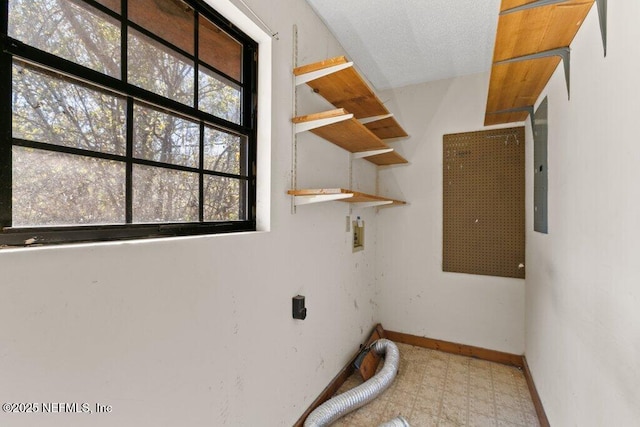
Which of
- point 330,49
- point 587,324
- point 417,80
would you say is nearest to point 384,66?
point 417,80

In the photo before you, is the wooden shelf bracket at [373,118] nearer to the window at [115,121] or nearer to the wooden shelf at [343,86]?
the wooden shelf at [343,86]

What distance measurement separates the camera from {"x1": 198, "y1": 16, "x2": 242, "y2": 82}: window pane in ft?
4.13

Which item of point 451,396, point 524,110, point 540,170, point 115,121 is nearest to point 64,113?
point 115,121

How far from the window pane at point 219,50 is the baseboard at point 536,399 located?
2624 millimetres

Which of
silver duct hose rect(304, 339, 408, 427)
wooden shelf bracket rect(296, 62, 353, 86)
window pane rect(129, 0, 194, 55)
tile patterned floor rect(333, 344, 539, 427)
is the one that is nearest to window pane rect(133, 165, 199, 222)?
window pane rect(129, 0, 194, 55)

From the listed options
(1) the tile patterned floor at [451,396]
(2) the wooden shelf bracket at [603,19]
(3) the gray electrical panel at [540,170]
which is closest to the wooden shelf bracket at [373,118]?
(3) the gray electrical panel at [540,170]

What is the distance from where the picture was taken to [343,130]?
6.09 feet

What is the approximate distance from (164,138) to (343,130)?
111 cm

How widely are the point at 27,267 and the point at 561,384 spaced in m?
2.21

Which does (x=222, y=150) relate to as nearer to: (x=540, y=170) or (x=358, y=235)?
(x=358, y=235)

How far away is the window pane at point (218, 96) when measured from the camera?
125 cm

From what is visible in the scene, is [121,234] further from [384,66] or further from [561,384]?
[384,66]

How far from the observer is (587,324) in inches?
45.5

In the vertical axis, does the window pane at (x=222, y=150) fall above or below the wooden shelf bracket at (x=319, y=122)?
below
